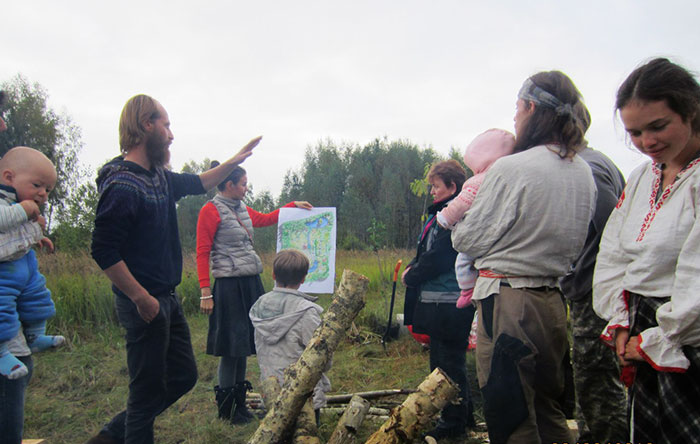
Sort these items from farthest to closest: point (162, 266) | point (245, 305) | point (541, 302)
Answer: point (245, 305), point (162, 266), point (541, 302)

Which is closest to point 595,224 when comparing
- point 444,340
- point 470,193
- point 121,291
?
point 470,193

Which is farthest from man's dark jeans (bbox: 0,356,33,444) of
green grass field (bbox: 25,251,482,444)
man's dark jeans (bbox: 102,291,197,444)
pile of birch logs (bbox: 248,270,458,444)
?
green grass field (bbox: 25,251,482,444)

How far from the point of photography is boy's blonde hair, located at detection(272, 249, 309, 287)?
118 inches

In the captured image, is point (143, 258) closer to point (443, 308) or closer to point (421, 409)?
point (421, 409)

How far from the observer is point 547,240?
80.8 inches

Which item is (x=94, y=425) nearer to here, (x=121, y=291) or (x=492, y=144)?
(x=121, y=291)

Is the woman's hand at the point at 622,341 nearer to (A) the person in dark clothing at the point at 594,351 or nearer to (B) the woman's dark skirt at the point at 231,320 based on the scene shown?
(A) the person in dark clothing at the point at 594,351

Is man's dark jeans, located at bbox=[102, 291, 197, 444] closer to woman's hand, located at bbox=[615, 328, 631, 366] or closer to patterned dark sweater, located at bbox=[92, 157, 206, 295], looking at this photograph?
patterned dark sweater, located at bbox=[92, 157, 206, 295]

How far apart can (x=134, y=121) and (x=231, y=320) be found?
5.64 ft

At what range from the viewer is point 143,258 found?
→ 2494 mm

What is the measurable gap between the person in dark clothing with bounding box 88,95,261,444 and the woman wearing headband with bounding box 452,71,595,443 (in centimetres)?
157

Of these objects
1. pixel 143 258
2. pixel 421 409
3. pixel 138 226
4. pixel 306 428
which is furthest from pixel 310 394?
pixel 138 226

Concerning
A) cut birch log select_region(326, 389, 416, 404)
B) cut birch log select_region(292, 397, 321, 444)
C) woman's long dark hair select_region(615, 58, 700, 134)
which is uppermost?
woman's long dark hair select_region(615, 58, 700, 134)

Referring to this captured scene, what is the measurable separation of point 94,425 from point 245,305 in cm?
156
